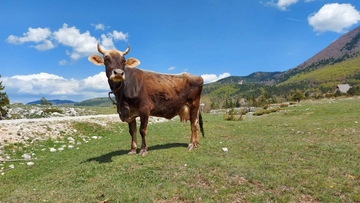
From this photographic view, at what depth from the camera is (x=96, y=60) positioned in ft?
32.8

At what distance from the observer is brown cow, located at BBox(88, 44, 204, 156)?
9.76 m

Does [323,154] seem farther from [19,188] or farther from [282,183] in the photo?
[19,188]

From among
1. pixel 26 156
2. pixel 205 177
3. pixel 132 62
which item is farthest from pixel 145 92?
pixel 26 156

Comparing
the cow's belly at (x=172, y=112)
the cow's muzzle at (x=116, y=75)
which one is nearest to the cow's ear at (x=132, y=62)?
the cow's muzzle at (x=116, y=75)

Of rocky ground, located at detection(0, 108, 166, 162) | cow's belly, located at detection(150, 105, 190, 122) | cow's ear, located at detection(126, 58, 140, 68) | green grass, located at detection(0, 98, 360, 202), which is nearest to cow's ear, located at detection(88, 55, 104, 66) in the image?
cow's ear, located at detection(126, 58, 140, 68)

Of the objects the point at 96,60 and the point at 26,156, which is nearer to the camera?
the point at 96,60

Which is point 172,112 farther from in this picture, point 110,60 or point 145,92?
point 110,60

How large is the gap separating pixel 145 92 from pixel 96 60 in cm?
215

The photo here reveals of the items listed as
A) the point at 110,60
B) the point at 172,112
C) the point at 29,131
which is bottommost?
the point at 29,131

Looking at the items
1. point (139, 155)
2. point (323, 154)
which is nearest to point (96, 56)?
point (139, 155)

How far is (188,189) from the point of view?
7.41 meters

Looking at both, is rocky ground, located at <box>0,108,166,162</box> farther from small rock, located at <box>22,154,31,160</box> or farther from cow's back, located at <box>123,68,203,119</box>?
cow's back, located at <box>123,68,203,119</box>

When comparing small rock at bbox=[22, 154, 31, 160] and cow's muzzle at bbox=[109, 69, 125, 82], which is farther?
small rock at bbox=[22, 154, 31, 160]

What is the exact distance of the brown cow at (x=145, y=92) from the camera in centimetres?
976
